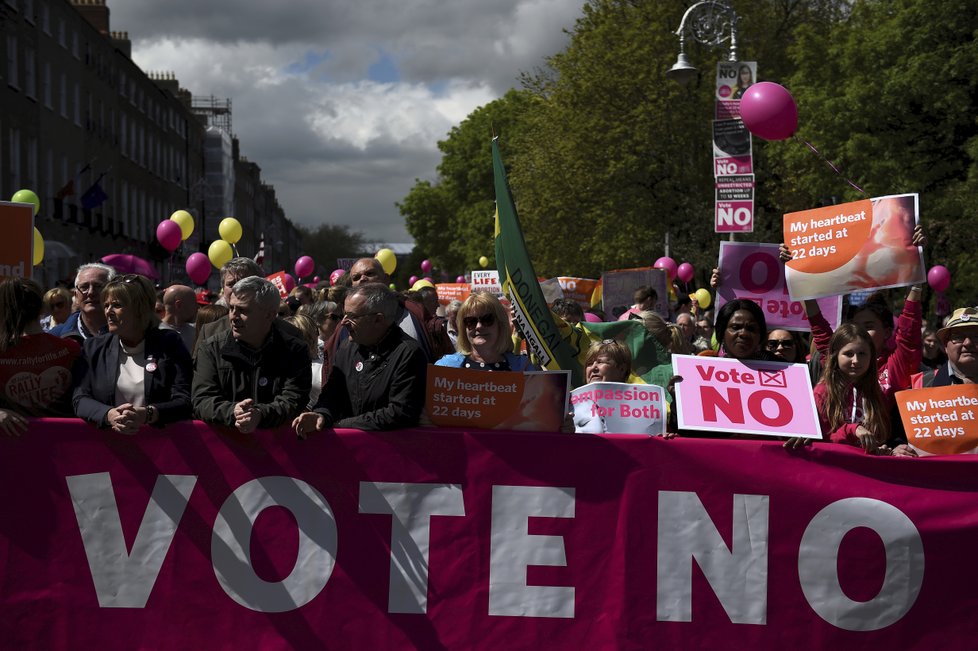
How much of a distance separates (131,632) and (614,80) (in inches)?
1131

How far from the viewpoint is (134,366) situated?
5.19 meters

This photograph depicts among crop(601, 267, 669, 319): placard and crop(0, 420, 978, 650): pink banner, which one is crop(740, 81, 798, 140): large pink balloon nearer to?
crop(601, 267, 669, 319): placard

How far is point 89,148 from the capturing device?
49406 mm

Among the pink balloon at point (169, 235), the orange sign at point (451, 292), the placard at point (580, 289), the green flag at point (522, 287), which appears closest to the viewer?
the green flag at point (522, 287)

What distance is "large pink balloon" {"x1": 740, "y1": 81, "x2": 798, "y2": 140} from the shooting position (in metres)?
11.4

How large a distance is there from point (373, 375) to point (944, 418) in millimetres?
2611

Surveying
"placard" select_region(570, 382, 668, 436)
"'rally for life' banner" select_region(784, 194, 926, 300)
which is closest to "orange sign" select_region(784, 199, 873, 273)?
"'rally for life' banner" select_region(784, 194, 926, 300)

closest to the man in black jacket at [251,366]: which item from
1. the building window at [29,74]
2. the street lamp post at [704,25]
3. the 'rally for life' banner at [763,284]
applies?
the 'rally for life' banner at [763,284]

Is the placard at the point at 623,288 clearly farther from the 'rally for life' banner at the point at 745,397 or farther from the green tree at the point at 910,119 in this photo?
the green tree at the point at 910,119

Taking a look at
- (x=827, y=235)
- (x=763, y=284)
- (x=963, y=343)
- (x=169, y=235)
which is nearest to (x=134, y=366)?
(x=963, y=343)

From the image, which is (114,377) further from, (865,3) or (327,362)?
(865,3)

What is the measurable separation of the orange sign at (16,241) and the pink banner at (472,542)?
2.67 meters

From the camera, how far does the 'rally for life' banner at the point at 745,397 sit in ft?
17.2

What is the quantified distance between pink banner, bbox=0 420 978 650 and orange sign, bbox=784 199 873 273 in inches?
85.9
